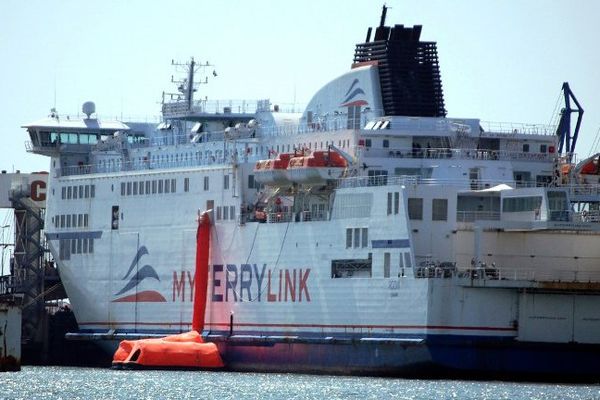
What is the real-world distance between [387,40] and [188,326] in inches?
441

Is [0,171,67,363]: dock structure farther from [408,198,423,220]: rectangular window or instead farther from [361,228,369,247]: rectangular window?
[408,198,423,220]: rectangular window

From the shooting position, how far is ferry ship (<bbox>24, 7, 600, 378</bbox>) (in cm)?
6269

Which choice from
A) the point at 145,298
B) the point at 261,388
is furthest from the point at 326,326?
the point at 145,298

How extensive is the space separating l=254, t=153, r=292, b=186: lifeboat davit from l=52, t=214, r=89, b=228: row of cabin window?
10.9 metres

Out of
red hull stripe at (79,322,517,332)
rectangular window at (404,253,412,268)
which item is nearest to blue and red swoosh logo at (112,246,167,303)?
red hull stripe at (79,322,517,332)

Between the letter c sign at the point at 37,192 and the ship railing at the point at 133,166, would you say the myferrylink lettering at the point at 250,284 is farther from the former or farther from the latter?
the letter c sign at the point at 37,192

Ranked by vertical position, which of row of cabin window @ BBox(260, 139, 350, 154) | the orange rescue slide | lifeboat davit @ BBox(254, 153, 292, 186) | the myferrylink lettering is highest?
row of cabin window @ BBox(260, 139, 350, 154)

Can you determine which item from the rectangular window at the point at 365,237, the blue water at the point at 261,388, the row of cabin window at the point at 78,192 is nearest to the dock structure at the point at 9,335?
the blue water at the point at 261,388

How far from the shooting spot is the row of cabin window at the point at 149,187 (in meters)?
74.1

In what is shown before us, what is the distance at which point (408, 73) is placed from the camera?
7150 cm

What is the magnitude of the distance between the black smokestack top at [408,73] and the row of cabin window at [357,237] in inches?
259

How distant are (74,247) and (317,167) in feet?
47.3

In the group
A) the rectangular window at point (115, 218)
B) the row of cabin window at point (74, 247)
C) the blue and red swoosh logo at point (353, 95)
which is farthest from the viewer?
the row of cabin window at point (74, 247)

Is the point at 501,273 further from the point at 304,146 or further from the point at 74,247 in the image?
the point at 74,247
